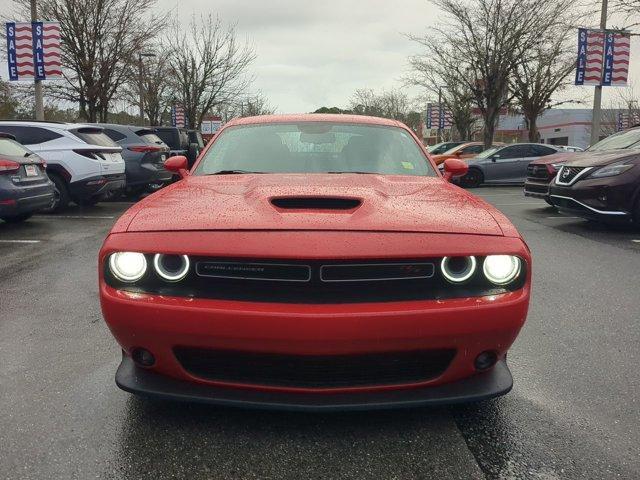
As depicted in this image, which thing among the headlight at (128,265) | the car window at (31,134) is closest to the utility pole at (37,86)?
the car window at (31,134)

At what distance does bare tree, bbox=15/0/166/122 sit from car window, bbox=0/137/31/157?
15588 mm

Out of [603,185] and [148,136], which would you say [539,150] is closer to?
[603,185]

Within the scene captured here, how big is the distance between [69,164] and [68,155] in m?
0.17

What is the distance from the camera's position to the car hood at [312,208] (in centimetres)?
226

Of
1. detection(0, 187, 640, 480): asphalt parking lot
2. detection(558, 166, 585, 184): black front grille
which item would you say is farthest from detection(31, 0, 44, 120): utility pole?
detection(0, 187, 640, 480): asphalt parking lot

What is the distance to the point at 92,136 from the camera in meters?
10.3

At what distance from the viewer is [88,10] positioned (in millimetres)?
21781

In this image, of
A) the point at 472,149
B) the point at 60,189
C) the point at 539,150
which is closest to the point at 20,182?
the point at 60,189

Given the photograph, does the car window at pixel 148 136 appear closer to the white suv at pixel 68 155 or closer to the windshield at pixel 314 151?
the white suv at pixel 68 155

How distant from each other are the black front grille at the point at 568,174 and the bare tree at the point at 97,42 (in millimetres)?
19201

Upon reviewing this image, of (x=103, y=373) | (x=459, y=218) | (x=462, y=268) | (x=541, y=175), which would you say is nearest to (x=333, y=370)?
(x=462, y=268)

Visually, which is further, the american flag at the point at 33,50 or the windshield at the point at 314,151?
the american flag at the point at 33,50

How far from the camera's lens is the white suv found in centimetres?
998

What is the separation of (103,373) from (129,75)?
2342 cm
